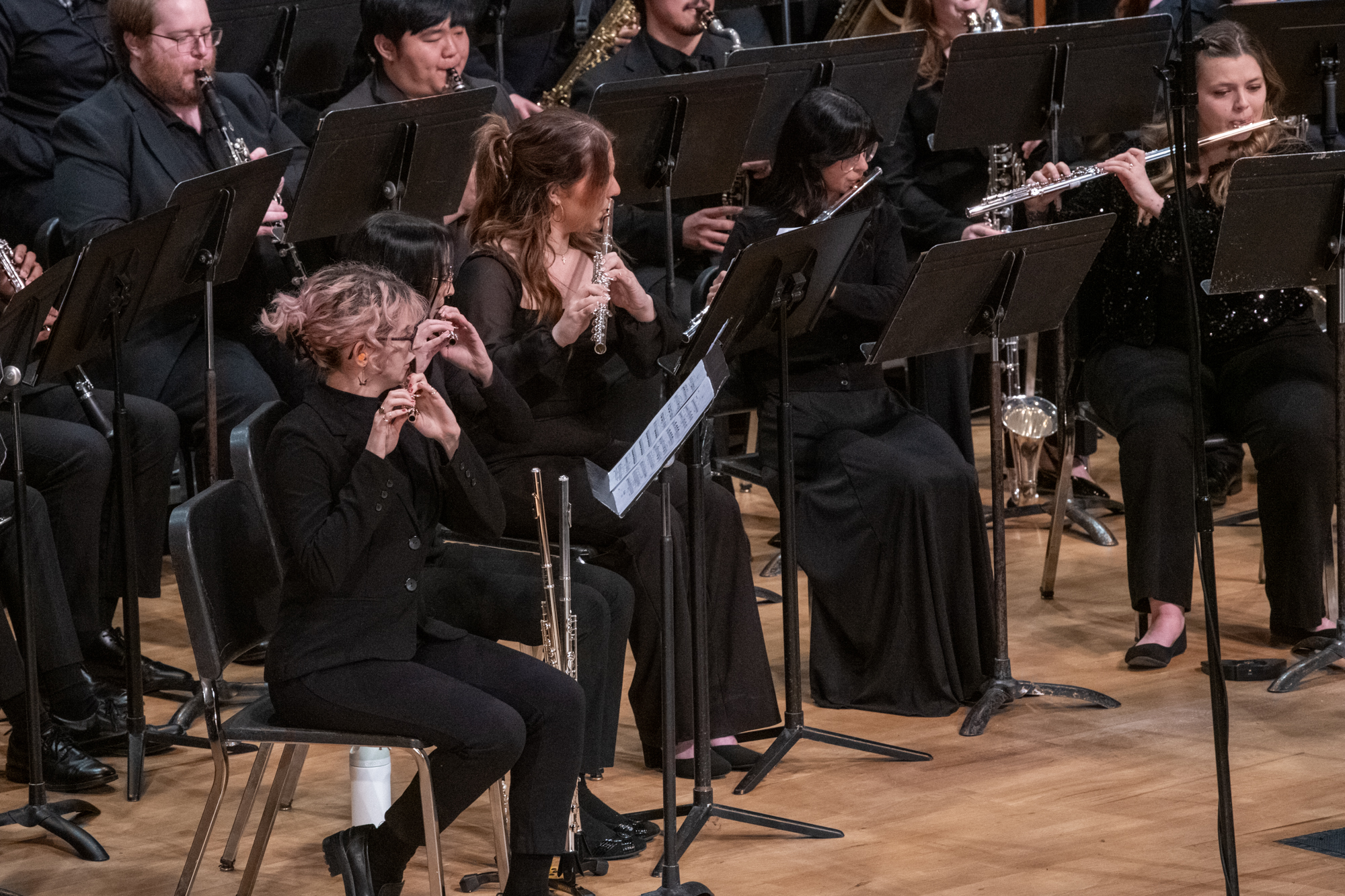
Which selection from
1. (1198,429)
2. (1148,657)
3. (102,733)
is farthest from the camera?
(1148,657)

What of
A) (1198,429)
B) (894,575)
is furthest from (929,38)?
(1198,429)

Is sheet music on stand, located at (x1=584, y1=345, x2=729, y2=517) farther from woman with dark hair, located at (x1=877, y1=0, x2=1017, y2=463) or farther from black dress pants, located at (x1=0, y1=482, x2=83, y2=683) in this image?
woman with dark hair, located at (x1=877, y1=0, x2=1017, y2=463)

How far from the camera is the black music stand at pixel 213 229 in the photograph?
11.7 ft

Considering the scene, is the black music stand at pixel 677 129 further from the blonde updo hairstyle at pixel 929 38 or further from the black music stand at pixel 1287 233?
the black music stand at pixel 1287 233

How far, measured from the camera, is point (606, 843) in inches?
126

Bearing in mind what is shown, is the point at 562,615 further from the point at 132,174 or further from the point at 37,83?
the point at 37,83

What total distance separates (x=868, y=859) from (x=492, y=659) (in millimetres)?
773

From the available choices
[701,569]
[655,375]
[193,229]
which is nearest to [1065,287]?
[655,375]

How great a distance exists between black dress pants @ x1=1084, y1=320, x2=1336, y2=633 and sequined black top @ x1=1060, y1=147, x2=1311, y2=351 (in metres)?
0.13

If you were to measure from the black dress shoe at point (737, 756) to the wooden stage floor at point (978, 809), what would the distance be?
76mm

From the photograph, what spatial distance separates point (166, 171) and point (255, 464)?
1401 mm

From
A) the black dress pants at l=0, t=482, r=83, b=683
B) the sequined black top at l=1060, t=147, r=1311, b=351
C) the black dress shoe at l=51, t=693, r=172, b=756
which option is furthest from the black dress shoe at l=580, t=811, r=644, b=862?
the sequined black top at l=1060, t=147, r=1311, b=351

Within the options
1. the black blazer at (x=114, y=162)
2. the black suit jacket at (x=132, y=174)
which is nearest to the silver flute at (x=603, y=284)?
the black suit jacket at (x=132, y=174)

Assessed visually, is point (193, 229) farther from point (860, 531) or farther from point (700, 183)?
point (860, 531)
